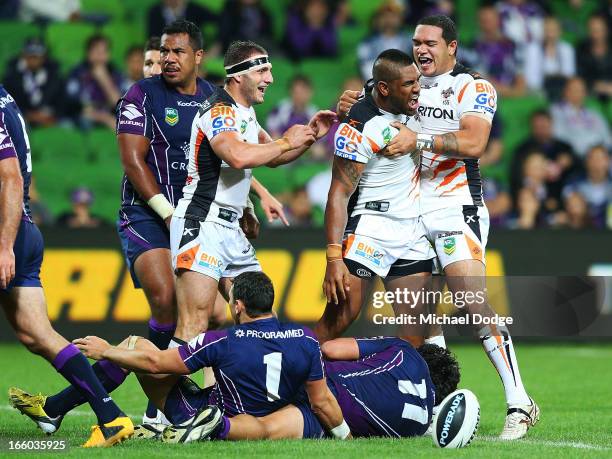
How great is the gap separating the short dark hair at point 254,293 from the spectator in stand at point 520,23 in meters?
11.8

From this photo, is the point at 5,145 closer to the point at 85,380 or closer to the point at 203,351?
the point at 85,380

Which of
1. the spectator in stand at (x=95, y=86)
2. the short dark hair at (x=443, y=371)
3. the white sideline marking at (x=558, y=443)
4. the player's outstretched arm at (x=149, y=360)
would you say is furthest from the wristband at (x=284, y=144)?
the spectator in stand at (x=95, y=86)

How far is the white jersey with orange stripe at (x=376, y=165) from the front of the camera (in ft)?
27.3

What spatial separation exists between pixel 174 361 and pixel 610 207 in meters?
10.2

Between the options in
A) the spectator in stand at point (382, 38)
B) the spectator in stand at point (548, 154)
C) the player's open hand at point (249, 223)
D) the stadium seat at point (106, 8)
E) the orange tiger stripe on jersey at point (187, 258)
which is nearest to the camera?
the orange tiger stripe on jersey at point (187, 258)

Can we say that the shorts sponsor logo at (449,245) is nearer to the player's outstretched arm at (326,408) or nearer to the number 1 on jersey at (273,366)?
the player's outstretched arm at (326,408)

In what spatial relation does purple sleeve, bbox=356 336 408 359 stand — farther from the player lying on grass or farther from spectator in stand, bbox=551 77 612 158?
spectator in stand, bbox=551 77 612 158

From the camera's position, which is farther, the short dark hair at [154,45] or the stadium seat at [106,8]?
the stadium seat at [106,8]

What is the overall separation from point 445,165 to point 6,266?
3.37m

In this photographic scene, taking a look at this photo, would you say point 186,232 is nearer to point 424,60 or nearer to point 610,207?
point 424,60

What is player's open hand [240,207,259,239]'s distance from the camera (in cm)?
889

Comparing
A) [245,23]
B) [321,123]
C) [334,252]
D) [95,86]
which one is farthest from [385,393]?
[245,23]

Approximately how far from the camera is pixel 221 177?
325 inches

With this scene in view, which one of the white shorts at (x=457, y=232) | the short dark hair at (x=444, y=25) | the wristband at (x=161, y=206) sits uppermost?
the short dark hair at (x=444, y=25)
